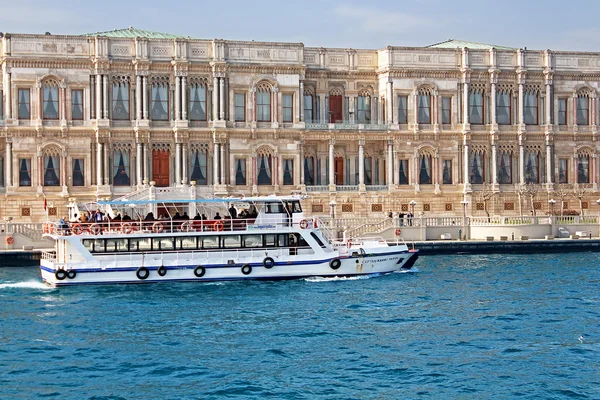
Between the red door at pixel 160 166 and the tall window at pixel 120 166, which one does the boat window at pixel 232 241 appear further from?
the red door at pixel 160 166

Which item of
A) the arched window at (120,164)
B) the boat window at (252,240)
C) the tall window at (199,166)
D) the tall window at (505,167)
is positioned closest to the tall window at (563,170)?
the tall window at (505,167)

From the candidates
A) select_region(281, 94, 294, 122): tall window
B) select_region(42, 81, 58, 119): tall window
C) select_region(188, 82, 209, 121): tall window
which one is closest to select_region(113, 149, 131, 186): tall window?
select_region(42, 81, 58, 119): tall window

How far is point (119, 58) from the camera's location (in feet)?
236

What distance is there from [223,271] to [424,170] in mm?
32805

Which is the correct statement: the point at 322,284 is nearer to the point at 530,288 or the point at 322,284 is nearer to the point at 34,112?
the point at 530,288

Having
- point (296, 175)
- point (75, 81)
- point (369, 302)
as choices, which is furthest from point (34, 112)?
point (369, 302)

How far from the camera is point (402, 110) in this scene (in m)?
78.5

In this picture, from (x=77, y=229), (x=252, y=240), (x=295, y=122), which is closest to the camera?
(x=77, y=229)

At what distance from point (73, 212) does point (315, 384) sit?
87.1 ft

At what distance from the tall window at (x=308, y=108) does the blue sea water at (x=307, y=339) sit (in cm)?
2958

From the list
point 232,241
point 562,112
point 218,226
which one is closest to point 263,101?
point 562,112

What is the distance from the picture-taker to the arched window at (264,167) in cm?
7512

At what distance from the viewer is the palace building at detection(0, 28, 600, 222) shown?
233 feet

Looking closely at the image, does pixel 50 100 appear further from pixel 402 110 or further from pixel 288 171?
pixel 402 110
